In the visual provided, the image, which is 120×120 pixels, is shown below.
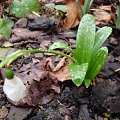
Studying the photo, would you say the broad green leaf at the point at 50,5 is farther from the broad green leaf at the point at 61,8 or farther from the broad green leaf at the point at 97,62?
the broad green leaf at the point at 97,62

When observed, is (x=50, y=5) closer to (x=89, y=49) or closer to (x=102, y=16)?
(x=102, y=16)

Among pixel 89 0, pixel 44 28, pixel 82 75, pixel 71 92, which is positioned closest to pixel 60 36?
pixel 44 28

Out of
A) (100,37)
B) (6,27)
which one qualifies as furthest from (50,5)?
(100,37)

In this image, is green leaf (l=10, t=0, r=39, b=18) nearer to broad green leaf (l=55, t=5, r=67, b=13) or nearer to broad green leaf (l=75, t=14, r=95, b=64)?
broad green leaf (l=55, t=5, r=67, b=13)

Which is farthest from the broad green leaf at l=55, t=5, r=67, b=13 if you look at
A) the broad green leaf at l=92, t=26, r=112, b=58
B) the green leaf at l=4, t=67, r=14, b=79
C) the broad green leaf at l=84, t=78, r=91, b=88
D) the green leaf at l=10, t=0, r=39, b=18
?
the green leaf at l=4, t=67, r=14, b=79

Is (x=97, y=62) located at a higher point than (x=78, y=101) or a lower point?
higher

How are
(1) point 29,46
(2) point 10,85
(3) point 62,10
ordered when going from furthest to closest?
(3) point 62,10 < (1) point 29,46 < (2) point 10,85

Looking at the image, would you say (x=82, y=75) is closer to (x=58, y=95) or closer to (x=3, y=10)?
(x=58, y=95)
